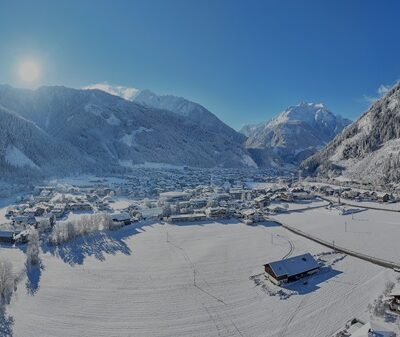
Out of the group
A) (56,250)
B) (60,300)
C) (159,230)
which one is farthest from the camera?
(159,230)

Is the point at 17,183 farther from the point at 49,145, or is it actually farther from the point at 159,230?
the point at 159,230

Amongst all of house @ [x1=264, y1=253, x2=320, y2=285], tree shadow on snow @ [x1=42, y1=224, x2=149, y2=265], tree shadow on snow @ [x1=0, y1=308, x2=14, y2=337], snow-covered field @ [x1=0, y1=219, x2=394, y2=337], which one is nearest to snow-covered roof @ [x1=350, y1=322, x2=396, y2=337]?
snow-covered field @ [x1=0, y1=219, x2=394, y2=337]

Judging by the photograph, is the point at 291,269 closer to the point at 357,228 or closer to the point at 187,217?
the point at 357,228

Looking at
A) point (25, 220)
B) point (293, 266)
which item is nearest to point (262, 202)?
point (293, 266)

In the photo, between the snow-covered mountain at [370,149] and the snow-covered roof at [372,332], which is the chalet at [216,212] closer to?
the snow-covered roof at [372,332]

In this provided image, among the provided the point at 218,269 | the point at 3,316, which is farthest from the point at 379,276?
the point at 3,316

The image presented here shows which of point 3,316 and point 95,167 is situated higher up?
point 95,167
